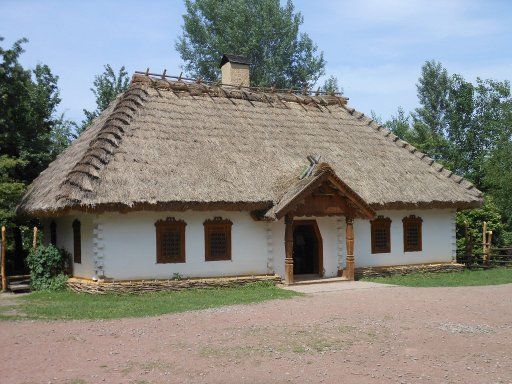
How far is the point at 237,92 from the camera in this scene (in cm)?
2445

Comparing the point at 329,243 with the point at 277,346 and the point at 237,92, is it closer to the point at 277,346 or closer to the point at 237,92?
the point at 237,92

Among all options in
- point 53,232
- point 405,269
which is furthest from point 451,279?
point 53,232

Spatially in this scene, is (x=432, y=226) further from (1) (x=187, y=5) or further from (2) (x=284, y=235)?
(1) (x=187, y=5)

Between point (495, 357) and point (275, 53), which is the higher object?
point (275, 53)

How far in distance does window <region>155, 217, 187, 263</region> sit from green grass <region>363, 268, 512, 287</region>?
278 inches

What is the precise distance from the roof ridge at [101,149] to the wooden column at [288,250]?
6134 millimetres

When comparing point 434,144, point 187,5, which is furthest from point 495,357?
point 187,5

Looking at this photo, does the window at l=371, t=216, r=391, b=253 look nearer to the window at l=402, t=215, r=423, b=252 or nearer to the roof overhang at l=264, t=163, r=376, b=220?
the window at l=402, t=215, r=423, b=252

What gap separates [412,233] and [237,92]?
949 centimetres

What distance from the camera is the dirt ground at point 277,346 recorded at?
27.1 ft

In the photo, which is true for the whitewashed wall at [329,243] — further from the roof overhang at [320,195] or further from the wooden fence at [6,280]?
the wooden fence at [6,280]

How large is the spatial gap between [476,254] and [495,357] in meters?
18.0

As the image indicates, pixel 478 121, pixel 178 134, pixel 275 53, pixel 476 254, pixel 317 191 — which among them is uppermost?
pixel 275 53

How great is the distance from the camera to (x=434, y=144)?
40.0 meters
